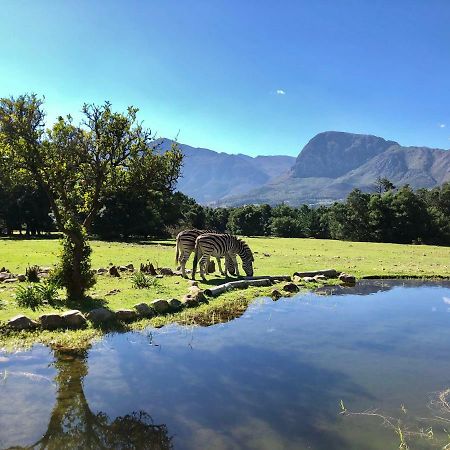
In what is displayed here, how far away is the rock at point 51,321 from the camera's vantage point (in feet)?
51.5

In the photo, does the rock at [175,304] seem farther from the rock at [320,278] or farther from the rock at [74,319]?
the rock at [320,278]

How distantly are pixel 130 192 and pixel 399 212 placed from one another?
72.3 metres

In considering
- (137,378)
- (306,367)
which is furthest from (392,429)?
(137,378)

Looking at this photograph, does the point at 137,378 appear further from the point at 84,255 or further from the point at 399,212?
the point at 399,212

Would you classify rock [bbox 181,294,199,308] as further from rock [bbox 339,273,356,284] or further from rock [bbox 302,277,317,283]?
rock [bbox 339,273,356,284]

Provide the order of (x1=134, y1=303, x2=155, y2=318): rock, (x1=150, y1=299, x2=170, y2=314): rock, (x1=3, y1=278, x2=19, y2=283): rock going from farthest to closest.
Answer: (x1=3, y1=278, x2=19, y2=283): rock
(x1=150, y1=299, x2=170, y2=314): rock
(x1=134, y1=303, x2=155, y2=318): rock

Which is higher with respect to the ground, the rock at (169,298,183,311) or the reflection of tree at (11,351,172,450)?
the rock at (169,298,183,311)

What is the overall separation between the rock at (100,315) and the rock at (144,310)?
131 centimetres

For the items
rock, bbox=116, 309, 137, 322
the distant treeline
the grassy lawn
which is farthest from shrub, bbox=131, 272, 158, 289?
the distant treeline

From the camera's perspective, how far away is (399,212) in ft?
275

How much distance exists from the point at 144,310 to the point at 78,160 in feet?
22.5

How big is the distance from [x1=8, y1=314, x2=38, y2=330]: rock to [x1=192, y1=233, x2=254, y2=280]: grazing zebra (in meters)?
11.9

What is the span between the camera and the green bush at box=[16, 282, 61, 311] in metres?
17.8

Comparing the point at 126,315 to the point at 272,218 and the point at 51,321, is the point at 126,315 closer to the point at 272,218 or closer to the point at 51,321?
the point at 51,321
